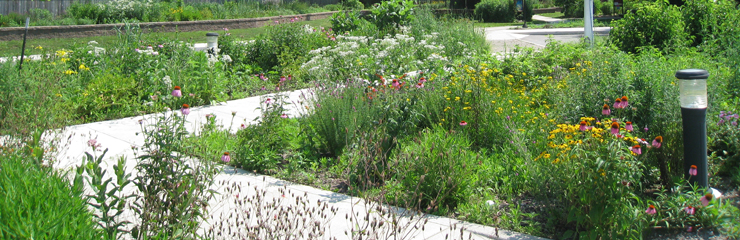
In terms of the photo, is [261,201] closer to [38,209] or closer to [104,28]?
[38,209]

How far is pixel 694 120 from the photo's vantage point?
4.02 meters

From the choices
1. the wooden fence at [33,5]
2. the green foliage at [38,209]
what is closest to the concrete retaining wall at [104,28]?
the wooden fence at [33,5]

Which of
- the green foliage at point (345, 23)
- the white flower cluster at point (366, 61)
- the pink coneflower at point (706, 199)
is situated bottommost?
Result: the pink coneflower at point (706, 199)

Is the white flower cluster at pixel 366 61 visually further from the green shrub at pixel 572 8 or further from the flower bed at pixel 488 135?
the green shrub at pixel 572 8

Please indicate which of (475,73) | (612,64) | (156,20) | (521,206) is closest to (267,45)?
(475,73)

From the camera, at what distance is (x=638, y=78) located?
5.36 metres

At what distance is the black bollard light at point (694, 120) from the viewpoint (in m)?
3.99

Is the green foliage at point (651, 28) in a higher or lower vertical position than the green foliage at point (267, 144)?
higher

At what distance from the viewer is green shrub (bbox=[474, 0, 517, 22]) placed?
31.5m

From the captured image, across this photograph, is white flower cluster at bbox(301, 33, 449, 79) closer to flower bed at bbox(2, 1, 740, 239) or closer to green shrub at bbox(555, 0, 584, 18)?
flower bed at bbox(2, 1, 740, 239)

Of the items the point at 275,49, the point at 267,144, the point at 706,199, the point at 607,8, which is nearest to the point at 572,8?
the point at 607,8

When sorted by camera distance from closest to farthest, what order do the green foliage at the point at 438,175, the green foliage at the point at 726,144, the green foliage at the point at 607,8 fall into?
the green foliage at the point at 438,175, the green foliage at the point at 726,144, the green foliage at the point at 607,8

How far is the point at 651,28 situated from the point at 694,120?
259 inches

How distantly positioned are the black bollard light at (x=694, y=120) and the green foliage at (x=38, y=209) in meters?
3.62
